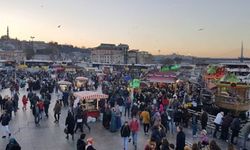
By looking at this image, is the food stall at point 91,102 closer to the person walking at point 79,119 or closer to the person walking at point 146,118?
the person walking at point 79,119

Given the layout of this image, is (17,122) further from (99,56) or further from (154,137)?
(99,56)

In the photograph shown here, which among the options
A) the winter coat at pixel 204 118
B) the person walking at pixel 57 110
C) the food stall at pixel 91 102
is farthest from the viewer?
the food stall at pixel 91 102

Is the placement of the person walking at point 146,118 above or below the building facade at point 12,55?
below

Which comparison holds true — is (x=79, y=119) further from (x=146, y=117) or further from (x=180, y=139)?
(x=180, y=139)

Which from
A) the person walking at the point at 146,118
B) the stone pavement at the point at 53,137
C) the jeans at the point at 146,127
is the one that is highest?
the person walking at the point at 146,118

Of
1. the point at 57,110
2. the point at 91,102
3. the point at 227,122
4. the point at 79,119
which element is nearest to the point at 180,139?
the point at 227,122

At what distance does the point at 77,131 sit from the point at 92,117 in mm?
2738

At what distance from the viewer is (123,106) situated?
24.2 metres

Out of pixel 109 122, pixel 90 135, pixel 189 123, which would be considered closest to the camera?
pixel 90 135

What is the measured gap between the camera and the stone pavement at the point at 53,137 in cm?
1469

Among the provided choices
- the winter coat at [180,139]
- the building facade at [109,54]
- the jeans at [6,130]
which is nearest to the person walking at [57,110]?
the jeans at [6,130]

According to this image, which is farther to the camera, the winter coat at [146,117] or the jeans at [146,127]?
the jeans at [146,127]

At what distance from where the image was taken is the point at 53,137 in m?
16.2

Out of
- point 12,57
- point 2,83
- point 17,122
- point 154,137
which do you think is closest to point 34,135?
point 17,122
